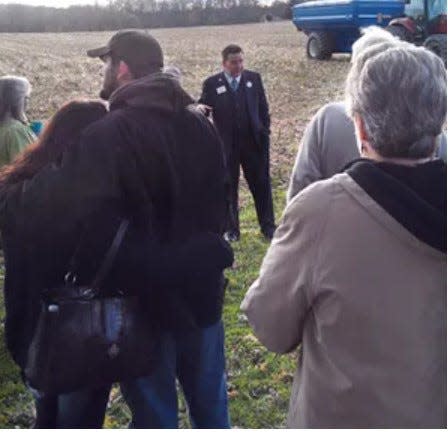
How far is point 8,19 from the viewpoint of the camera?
6.41m

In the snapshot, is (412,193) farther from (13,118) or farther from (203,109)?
(13,118)

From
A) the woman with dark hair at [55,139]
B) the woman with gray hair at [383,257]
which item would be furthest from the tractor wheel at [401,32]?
the woman with gray hair at [383,257]

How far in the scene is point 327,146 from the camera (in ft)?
9.18

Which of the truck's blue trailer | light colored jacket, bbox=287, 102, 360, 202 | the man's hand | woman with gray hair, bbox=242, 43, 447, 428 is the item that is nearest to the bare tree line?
the man's hand

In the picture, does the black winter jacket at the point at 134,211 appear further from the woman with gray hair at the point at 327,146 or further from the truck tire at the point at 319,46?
the truck tire at the point at 319,46

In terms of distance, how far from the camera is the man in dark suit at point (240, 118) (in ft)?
18.3

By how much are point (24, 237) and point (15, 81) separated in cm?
224

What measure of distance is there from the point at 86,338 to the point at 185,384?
0.47 meters

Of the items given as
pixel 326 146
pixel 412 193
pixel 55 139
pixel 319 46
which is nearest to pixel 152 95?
pixel 55 139

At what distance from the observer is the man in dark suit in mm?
5566

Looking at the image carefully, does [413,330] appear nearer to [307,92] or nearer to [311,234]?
[311,234]

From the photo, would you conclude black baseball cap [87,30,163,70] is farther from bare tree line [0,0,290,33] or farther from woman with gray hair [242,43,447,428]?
bare tree line [0,0,290,33]

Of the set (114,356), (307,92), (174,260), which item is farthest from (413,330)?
(307,92)

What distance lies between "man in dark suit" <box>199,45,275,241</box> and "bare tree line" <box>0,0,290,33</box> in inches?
32.2
